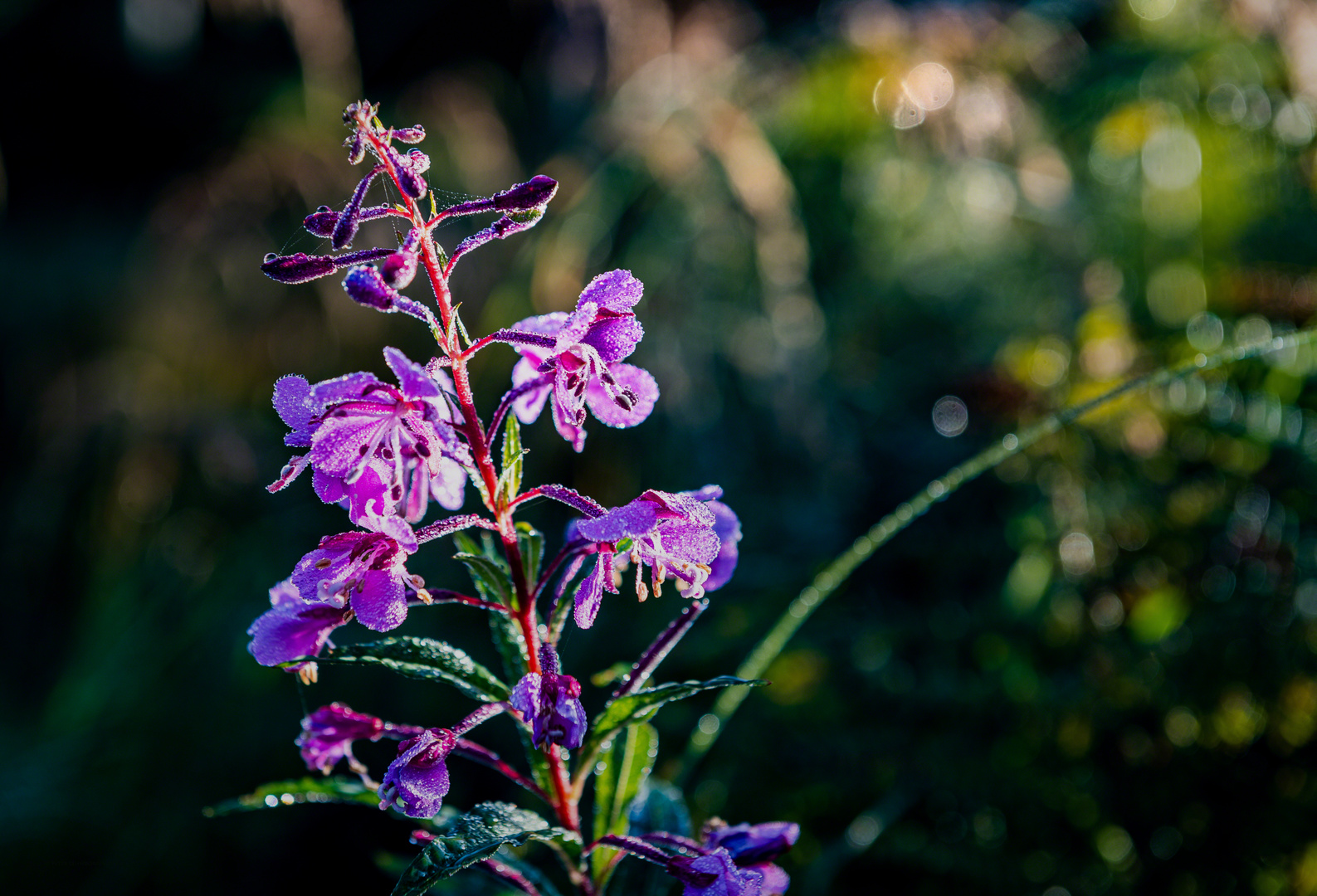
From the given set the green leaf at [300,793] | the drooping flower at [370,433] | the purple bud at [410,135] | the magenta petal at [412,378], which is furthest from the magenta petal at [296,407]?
the green leaf at [300,793]

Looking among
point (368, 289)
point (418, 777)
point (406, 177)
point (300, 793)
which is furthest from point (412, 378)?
point (300, 793)

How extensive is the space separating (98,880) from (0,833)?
27 centimetres

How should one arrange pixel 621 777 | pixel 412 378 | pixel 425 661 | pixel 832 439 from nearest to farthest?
pixel 412 378 < pixel 425 661 < pixel 621 777 < pixel 832 439

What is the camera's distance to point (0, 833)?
204 cm

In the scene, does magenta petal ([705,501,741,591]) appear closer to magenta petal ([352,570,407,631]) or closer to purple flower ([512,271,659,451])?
purple flower ([512,271,659,451])

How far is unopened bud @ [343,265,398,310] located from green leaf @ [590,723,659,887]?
0.47 metres

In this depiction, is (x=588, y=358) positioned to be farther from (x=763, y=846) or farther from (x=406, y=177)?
(x=763, y=846)

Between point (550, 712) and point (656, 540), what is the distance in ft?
0.56

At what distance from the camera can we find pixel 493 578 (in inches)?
30.8

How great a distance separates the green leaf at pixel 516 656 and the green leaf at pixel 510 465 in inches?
5.1

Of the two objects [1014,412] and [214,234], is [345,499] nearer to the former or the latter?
[1014,412]

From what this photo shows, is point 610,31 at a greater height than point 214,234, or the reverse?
point 610,31

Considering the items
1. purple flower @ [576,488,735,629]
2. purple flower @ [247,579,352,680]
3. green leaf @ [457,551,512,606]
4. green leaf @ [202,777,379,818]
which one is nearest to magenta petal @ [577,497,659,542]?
purple flower @ [576,488,735,629]

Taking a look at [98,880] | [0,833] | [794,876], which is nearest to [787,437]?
[794,876]
